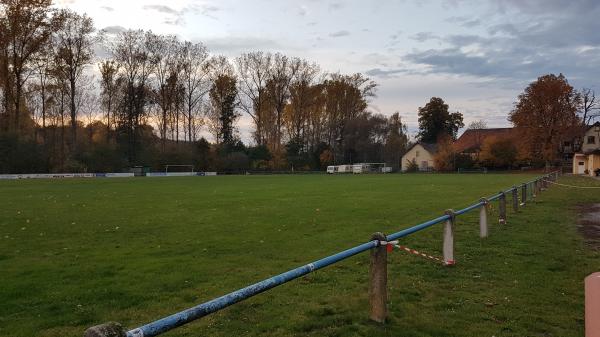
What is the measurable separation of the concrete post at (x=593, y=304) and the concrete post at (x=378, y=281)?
91.3 inches

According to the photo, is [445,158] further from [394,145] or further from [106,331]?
[106,331]

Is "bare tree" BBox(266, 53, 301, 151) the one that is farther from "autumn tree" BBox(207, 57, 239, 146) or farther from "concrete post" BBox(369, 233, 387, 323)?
"concrete post" BBox(369, 233, 387, 323)

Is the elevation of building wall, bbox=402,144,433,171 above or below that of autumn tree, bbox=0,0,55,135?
below

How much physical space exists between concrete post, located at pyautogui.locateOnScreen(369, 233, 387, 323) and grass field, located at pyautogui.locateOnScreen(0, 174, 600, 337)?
169 millimetres

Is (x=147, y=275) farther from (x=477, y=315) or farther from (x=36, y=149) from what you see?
(x=36, y=149)

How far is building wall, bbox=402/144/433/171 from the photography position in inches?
3890

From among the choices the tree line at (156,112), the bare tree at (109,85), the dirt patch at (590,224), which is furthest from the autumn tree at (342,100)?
the dirt patch at (590,224)

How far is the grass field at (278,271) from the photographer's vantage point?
544cm

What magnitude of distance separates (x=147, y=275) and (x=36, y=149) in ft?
200

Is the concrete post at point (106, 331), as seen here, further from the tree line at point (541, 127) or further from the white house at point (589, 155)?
the tree line at point (541, 127)

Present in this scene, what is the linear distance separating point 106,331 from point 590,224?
1527 cm

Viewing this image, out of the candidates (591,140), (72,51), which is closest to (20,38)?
(72,51)

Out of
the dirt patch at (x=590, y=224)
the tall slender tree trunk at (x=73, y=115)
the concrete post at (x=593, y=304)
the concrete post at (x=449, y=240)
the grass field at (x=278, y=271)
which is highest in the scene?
the tall slender tree trunk at (x=73, y=115)

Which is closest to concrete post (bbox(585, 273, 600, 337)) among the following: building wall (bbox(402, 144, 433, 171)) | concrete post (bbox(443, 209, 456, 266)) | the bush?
concrete post (bbox(443, 209, 456, 266))
